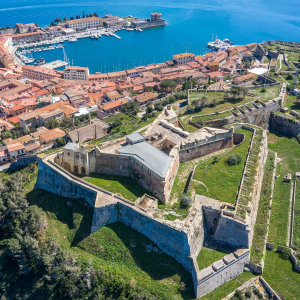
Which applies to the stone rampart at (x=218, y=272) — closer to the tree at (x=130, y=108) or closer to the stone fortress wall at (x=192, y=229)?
the stone fortress wall at (x=192, y=229)

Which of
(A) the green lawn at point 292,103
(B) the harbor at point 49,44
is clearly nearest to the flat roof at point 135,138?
(A) the green lawn at point 292,103

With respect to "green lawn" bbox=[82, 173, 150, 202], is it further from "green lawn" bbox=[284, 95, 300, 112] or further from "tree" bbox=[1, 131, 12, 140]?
"tree" bbox=[1, 131, 12, 140]

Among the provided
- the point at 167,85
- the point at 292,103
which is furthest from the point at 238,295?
the point at 167,85

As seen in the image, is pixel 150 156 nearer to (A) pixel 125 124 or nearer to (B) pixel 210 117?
(B) pixel 210 117

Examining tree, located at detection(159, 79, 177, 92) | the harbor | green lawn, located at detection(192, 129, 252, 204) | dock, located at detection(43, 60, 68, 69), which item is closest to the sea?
dock, located at detection(43, 60, 68, 69)

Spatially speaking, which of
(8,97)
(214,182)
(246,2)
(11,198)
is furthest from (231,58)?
(246,2)

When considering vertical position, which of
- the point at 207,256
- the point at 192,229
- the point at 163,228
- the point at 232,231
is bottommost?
the point at 207,256

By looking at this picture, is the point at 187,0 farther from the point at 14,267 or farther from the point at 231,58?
the point at 14,267
